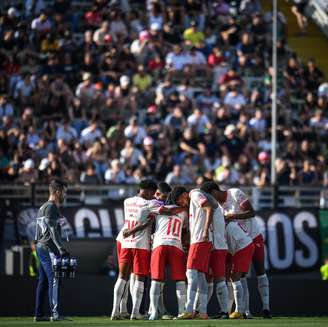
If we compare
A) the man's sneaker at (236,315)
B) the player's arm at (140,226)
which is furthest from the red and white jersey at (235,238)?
the player's arm at (140,226)

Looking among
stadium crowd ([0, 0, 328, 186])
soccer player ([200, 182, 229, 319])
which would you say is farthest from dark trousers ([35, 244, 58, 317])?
stadium crowd ([0, 0, 328, 186])

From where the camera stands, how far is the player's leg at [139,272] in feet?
72.1

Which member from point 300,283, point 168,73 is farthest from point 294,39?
point 300,283

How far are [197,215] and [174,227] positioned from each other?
0.52 m

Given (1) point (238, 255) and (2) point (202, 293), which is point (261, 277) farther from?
(2) point (202, 293)

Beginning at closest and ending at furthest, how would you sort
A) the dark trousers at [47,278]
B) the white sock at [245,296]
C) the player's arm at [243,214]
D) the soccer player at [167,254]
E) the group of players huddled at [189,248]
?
the dark trousers at [47,278]
the group of players huddled at [189,248]
the soccer player at [167,254]
the player's arm at [243,214]
the white sock at [245,296]

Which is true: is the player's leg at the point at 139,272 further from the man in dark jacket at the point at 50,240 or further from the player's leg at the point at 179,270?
the man in dark jacket at the point at 50,240

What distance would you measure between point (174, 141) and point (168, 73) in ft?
9.82

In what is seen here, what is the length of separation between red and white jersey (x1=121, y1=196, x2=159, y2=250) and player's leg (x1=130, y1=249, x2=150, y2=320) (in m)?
0.11

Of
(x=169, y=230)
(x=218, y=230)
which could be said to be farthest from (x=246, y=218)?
(x=169, y=230)

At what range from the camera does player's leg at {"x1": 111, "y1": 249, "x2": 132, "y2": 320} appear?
72.0 ft

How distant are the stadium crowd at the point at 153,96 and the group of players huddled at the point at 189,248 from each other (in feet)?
28.9

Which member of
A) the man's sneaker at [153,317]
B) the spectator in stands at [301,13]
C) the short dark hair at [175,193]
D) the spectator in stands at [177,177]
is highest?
the spectator in stands at [301,13]

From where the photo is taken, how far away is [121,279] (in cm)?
2206
